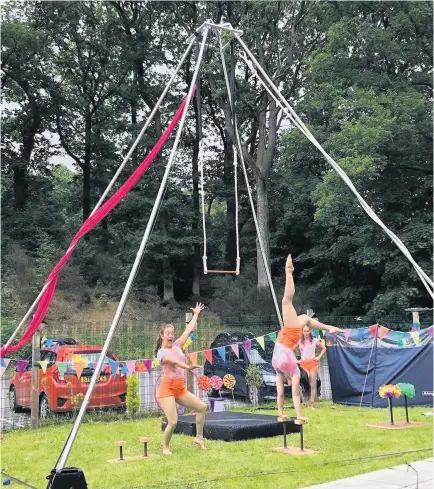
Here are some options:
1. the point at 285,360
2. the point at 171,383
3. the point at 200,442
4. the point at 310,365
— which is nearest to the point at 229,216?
the point at 310,365

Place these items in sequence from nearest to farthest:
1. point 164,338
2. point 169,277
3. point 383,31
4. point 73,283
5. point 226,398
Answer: point 164,338
point 226,398
point 383,31
point 73,283
point 169,277

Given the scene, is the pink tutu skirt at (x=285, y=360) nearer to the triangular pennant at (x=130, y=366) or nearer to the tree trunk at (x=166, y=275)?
the triangular pennant at (x=130, y=366)

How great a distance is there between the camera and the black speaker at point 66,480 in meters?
5.07

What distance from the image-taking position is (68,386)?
1132 cm

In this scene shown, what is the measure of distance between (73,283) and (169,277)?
19.0ft

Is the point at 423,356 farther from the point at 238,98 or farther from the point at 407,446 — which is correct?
the point at 238,98

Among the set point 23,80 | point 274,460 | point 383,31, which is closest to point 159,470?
point 274,460

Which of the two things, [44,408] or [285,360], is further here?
[44,408]

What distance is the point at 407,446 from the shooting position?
28.3 ft

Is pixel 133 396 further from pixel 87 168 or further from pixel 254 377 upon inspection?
pixel 87 168

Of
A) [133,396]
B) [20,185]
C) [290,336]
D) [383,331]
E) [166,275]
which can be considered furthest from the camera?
[20,185]

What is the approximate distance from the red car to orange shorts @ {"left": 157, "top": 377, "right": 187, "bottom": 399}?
261 cm

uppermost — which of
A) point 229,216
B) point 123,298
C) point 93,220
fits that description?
point 229,216

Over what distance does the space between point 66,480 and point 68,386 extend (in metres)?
6.43
